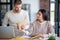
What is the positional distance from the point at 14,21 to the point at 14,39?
1.16m

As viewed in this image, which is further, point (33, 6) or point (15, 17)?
point (33, 6)

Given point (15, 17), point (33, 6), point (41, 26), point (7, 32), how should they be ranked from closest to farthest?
1. point (7, 32)
2. point (41, 26)
3. point (15, 17)
4. point (33, 6)

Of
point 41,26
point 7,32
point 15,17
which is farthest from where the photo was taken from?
point 15,17

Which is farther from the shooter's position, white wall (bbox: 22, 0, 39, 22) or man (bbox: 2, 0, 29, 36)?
white wall (bbox: 22, 0, 39, 22)

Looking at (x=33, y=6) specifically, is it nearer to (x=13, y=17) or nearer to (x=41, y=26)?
(x=13, y=17)

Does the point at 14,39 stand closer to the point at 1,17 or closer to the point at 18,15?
→ the point at 18,15

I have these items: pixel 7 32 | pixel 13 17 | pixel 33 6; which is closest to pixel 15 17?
pixel 13 17

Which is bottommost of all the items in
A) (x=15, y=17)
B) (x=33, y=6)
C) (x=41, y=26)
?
(x=41, y=26)

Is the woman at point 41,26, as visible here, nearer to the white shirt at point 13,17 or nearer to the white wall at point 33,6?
the white shirt at point 13,17

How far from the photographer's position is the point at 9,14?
3.28m

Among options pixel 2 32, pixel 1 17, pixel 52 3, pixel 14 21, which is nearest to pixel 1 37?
pixel 2 32

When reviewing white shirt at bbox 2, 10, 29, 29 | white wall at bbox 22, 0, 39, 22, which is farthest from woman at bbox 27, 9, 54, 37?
white wall at bbox 22, 0, 39, 22

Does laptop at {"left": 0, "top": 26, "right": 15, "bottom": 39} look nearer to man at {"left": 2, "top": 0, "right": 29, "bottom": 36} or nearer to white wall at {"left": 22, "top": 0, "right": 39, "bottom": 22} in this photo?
man at {"left": 2, "top": 0, "right": 29, "bottom": 36}

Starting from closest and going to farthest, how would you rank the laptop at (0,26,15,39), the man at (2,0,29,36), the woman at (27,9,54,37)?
the laptop at (0,26,15,39), the woman at (27,9,54,37), the man at (2,0,29,36)
